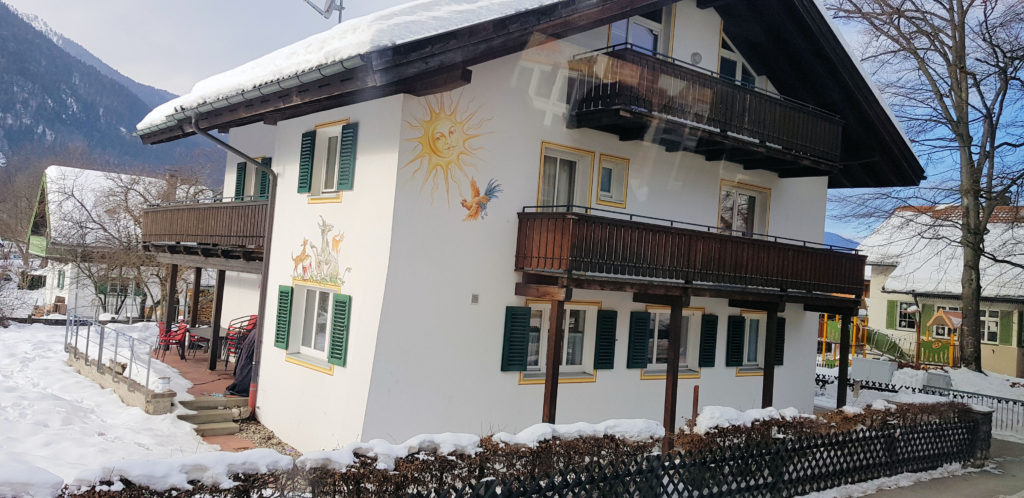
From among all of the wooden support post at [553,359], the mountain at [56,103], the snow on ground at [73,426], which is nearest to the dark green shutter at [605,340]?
the wooden support post at [553,359]

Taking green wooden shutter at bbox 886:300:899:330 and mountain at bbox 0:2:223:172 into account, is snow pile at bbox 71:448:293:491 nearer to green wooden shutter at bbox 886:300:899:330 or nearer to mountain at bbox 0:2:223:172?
green wooden shutter at bbox 886:300:899:330

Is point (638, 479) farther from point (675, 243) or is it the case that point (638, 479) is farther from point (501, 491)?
point (675, 243)

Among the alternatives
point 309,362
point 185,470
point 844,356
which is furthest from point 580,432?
point 844,356

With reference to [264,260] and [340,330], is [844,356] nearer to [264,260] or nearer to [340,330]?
[340,330]

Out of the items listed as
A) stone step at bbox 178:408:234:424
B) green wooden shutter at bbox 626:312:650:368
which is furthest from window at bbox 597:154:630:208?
stone step at bbox 178:408:234:424

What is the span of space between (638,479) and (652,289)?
4896 mm

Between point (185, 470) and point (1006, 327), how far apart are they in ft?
111

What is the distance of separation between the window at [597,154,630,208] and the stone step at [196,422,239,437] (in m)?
7.41

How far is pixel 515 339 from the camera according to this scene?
38.4 ft

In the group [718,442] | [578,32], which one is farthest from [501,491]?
[578,32]

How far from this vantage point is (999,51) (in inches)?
856

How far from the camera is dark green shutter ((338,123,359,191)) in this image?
11.4 m

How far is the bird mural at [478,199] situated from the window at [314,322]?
9.49 ft

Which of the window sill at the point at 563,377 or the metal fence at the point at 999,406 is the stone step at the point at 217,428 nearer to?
the window sill at the point at 563,377
